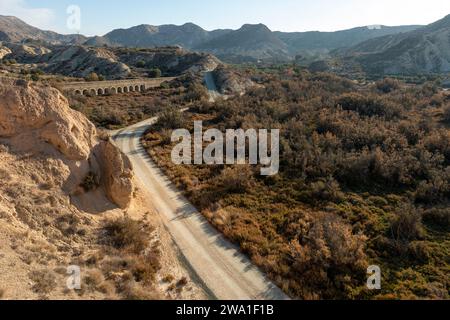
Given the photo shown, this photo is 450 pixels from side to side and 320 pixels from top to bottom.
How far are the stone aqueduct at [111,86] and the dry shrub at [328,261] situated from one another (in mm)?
53065

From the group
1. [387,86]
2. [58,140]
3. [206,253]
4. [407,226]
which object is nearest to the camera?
[206,253]

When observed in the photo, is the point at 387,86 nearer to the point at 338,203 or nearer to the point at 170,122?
the point at 170,122

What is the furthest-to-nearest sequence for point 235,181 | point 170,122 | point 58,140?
1. point 170,122
2. point 235,181
3. point 58,140

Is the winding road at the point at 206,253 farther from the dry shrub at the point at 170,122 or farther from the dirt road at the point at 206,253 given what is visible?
the dry shrub at the point at 170,122

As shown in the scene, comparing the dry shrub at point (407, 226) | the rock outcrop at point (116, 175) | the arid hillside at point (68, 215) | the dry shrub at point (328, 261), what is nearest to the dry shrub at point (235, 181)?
the arid hillside at point (68, 215)

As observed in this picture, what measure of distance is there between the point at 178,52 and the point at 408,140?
316 ft

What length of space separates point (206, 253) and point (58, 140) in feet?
32.3

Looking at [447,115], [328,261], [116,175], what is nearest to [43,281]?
[116,175]

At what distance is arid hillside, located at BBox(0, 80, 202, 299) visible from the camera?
12.8 m

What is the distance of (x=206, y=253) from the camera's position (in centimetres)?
1664

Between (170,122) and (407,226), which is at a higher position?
(170,122)

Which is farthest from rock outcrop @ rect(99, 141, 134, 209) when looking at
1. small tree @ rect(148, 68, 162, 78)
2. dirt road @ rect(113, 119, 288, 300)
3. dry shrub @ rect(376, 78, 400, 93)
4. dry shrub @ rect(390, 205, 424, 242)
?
small tree @ rect(148, 68, 162, 78)

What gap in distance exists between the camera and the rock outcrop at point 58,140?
688 inches

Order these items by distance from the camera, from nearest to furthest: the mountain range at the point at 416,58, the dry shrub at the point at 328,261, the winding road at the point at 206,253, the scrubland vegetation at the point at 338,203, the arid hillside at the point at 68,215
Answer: the arid hillside at the point at 68,215 < the winding road at the point at 206,253 < the dry shrub at the point at 328,261 < the scrubland vegetation at the point at 338,203 < the mountain range at the point at 416,58
